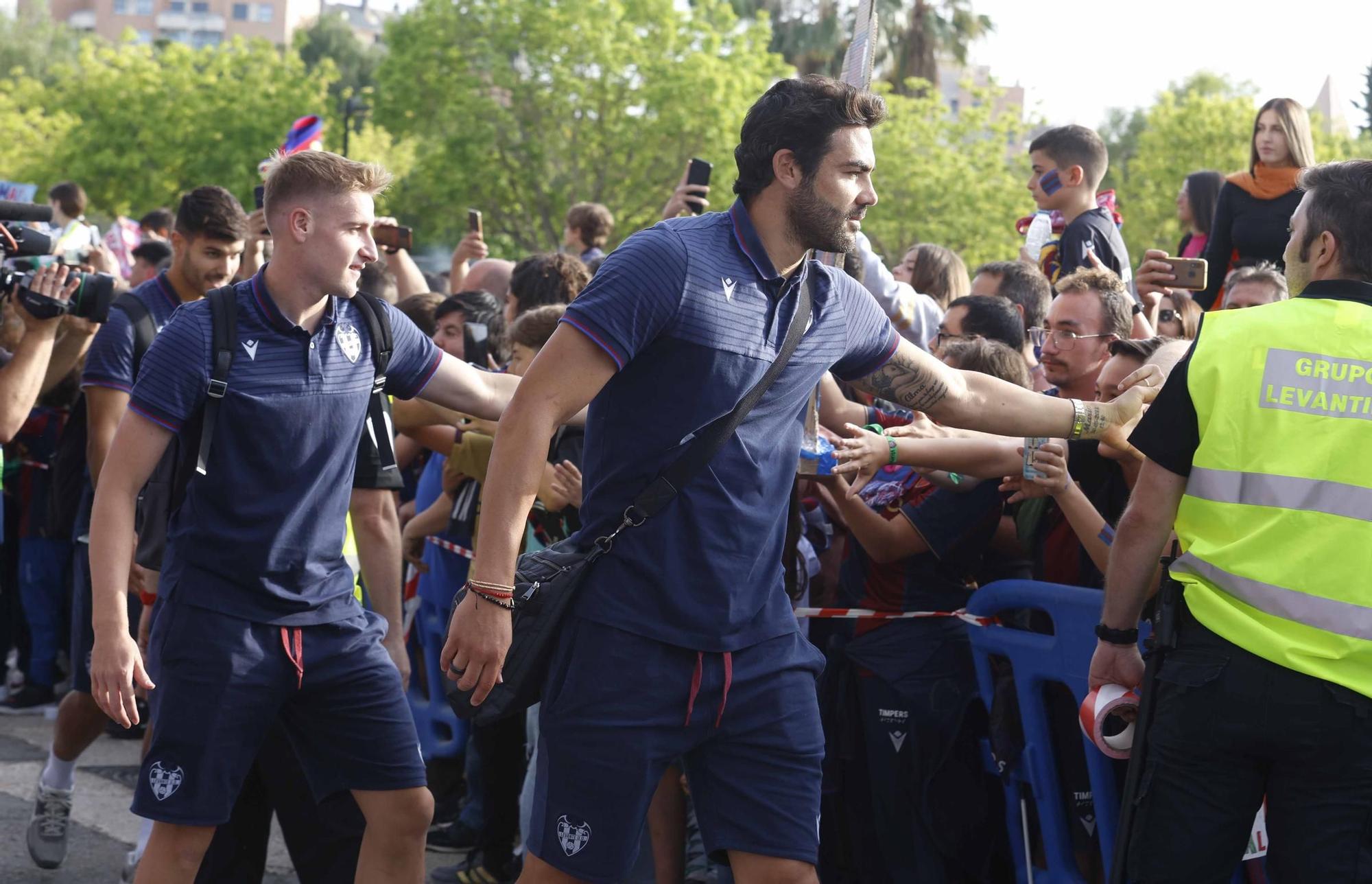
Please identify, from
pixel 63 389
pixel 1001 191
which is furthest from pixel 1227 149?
pixel 63 389

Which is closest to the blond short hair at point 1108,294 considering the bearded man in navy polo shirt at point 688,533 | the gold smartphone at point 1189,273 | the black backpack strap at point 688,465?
the gold smartphone at point 1189,273

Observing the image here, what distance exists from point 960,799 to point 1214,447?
1.79 metres

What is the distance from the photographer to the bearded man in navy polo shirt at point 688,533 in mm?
3250

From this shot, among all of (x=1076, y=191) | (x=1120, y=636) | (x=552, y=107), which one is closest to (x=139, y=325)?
(x=1120, y=636)

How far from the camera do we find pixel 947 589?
16.2 ft

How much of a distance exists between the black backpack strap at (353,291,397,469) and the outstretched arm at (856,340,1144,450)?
1.30 metres

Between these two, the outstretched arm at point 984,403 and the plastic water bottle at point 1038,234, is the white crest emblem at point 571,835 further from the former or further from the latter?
the plastic water bottle at point 1038,234

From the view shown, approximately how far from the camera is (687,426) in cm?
336

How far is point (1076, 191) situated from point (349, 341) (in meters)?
4.06

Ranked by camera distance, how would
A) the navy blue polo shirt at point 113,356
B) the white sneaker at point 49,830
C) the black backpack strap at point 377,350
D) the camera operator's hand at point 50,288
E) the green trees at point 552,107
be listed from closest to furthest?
the black backpack strap at point 377,350 < the camera operator's hand at point 50,288 < the navy blue polo shirt at point 113,356 < the white sneaker at point 49,830 < the green trees at point 552,107

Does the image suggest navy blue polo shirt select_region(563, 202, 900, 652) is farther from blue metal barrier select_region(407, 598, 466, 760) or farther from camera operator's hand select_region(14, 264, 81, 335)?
blue metal barrier select_region(407, 598, 466, 760)

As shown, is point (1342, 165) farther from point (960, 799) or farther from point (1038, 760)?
point (960, 799)

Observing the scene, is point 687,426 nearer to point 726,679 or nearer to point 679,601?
point 679,601

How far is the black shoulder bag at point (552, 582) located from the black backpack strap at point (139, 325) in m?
2.43
